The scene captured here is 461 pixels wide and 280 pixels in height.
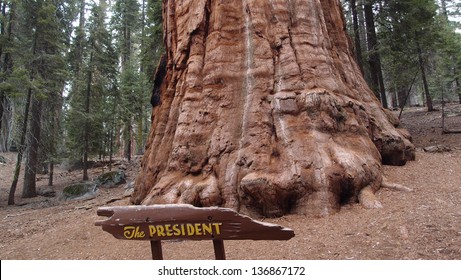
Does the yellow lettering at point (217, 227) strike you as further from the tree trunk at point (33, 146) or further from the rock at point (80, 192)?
the tree trunk at point (33, 146)

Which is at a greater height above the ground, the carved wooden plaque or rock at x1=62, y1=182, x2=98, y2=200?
the carved wooden plaque

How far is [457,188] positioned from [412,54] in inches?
432

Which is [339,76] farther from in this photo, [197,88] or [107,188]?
[107,188]

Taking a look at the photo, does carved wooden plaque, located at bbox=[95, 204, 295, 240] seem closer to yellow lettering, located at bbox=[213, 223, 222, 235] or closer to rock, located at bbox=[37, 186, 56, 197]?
yellow lettering, located at bbox=[213, 223, 222, 235]

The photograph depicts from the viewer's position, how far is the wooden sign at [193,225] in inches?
117

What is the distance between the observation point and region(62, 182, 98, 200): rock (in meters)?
14.3

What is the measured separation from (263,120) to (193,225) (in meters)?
3.64

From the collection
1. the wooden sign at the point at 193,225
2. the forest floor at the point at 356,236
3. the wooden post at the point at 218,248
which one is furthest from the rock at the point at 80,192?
the wooden post at the point at 218,248

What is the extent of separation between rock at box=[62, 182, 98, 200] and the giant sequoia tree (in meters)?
7.74

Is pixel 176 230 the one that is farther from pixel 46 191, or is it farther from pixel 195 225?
pixel 46 191

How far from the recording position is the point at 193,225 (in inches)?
120

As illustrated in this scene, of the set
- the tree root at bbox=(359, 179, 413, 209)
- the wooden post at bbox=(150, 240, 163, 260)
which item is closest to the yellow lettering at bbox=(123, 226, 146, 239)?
the wooden post at bbox=(150, 240, 163, 260)

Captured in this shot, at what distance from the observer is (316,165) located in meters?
5.73

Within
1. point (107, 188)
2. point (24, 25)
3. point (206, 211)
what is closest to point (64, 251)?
point (206, 211)
